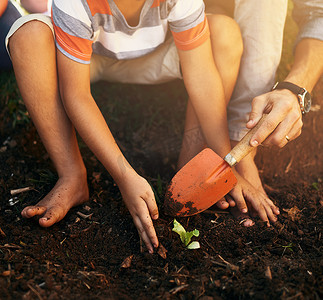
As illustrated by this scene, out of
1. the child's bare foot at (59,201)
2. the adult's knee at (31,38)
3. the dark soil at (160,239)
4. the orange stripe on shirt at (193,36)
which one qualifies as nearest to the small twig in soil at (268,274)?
the dark soil at (160,239)

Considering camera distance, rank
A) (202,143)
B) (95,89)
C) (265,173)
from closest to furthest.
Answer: (202,143), (265,173), (95,89)

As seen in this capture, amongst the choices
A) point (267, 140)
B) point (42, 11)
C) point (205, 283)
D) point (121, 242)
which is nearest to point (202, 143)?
point (267, 140)

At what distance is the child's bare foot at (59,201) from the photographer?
1.52 metres

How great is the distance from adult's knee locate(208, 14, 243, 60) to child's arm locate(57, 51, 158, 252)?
0.71 metres

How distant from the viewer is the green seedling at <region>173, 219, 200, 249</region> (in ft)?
4.90

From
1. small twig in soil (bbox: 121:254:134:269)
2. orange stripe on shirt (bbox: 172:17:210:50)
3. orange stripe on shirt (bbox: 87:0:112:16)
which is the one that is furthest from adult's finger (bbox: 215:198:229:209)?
orange stripe on shirt (bbox: 87:0:112:16)

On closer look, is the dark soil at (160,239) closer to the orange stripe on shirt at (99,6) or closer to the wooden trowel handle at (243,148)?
the wooden trowel handle at (243,148)

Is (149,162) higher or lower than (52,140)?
lower

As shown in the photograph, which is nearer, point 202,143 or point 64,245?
point 64,245

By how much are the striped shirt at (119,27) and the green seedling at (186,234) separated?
84 cm

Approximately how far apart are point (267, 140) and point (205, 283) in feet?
2.26

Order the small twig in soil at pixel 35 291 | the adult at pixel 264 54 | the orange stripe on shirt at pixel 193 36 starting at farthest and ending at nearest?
the adult at pixel 264 54 < the orange stripe on shirt at pixel 193 36 < the small twig in soil at pixel 35 291

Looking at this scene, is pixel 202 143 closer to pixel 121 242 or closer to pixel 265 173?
pixel 265 173

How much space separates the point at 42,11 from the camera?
2188mm
